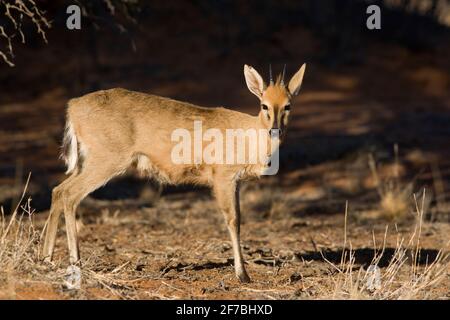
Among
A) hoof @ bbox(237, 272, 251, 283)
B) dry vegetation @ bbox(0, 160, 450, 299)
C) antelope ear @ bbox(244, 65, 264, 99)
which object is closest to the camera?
dry vegetation @ bbox(0, 160, 450, 299)

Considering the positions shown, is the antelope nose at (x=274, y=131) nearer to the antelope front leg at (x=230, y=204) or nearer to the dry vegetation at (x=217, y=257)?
the antelope front leg at (x=230, y=204)

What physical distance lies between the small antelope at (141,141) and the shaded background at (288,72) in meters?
5.69

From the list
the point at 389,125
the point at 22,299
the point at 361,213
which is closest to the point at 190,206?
the point at 361,213

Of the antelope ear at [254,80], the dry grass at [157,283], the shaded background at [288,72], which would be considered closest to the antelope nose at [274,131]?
the antelope ear at [254,80]

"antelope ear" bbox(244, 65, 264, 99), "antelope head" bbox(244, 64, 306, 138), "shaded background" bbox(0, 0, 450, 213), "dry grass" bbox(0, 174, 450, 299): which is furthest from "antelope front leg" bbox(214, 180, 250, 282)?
"shaded background" bbox(0, 0, 450, 213)

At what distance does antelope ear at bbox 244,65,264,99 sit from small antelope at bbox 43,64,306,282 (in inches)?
0.5

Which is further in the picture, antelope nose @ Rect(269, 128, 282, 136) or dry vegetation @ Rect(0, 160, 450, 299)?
antelope nose @ Rect(269, 128, 282, 136)

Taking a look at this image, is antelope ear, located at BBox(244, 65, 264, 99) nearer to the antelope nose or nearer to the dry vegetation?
the antelope nose

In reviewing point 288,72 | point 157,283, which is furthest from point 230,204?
point 288,72

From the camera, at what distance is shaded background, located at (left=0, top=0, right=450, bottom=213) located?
16.0m

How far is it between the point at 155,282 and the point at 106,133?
177 centimetres

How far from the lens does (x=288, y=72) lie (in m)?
22.0

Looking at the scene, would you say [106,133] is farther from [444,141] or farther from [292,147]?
[444,141]
